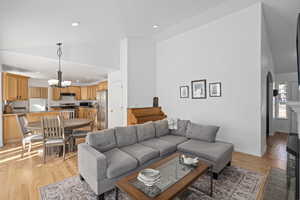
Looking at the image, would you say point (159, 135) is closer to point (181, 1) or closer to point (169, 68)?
point (169, 68)

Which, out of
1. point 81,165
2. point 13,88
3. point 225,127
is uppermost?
point 13,88

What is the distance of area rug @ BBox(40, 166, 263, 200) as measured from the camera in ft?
6.30

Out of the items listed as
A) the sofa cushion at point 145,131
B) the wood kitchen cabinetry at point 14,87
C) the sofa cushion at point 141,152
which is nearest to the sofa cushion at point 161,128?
the sofa cushion at point 145,131

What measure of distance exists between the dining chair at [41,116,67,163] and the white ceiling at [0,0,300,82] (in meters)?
1.96

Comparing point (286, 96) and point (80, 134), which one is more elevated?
point (286, 96)

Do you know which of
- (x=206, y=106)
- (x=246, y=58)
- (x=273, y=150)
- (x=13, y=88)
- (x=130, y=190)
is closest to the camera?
(x=130, y=190)

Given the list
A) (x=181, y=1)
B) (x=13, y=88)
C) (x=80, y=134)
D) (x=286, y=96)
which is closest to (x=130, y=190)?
(x=80, y=134)

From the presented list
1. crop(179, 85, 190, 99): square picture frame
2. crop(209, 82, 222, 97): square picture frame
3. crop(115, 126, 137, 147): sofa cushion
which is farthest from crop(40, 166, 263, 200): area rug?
crop(179, 85, 190, 99): square picture frame

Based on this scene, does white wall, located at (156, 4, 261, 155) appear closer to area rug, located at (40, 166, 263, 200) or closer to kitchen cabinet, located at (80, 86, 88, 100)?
area rug, located at (40, 166, 263, 200)

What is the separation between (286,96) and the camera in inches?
219

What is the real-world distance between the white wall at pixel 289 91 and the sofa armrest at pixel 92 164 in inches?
270

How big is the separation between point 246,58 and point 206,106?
62.0 inches

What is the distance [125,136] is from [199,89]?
272cm

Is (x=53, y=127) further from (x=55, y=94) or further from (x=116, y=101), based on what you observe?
(x=55, y=94)
